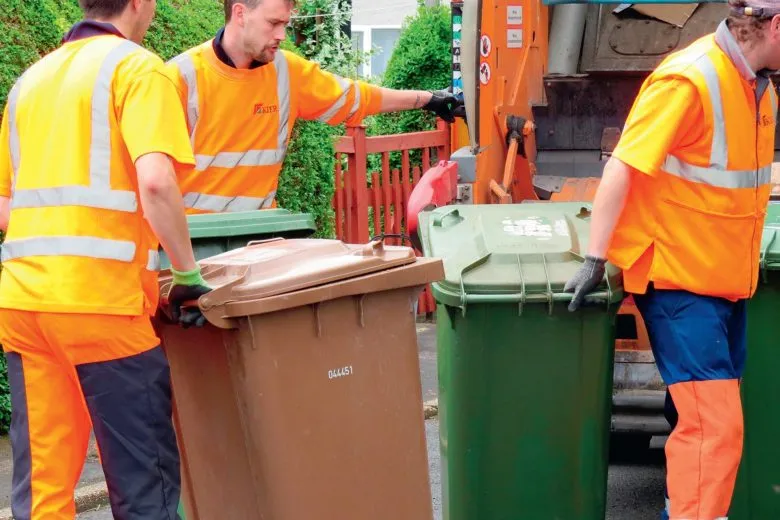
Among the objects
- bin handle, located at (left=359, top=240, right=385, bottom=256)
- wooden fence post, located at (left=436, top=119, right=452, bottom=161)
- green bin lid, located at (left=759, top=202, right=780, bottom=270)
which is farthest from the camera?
wooden fence post, located at (left=436, top=119, right=452, bottom=161)

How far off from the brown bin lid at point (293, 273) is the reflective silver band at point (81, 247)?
0.73 ft

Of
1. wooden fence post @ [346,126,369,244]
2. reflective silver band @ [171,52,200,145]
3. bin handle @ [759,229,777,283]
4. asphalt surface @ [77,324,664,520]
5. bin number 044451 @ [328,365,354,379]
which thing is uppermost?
reflective silver band @ [171,52,200,145]

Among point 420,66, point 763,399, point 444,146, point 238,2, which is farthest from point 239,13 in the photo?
point 420,66

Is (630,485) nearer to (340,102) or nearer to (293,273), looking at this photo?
(340,102)

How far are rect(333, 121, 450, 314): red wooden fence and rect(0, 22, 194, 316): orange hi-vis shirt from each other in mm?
4881

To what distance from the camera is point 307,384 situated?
3.33 meters

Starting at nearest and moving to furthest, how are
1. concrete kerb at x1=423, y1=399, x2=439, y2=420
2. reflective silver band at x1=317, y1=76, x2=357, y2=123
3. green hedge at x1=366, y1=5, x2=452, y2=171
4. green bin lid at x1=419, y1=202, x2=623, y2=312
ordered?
green bin lid at x1=419, y1=202, x2=623, y2=312
reflective silver band at x1=317, y1=76, x2=357, y2=123
concrete kerb at x1=423, y1=399, x2=439, y2=420
green hedge at x1=366, y1=5, x2=452, y2=171

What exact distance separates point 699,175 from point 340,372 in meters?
1.10

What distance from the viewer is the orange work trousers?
10.3 ft

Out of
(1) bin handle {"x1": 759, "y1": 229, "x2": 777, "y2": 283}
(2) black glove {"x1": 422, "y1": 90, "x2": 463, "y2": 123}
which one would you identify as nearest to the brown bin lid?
(1) bin handle {"x1": 759, "y1": 229, "x2": 777, "y2": 283}

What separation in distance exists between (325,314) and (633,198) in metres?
0.92

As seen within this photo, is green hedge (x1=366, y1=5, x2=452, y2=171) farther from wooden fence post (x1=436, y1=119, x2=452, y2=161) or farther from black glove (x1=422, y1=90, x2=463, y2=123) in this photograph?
black glove (x1=422, y1=90, x2=463, y2=123)

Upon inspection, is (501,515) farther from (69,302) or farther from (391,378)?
(69,302)

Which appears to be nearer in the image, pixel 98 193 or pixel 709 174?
pixel 98 193
